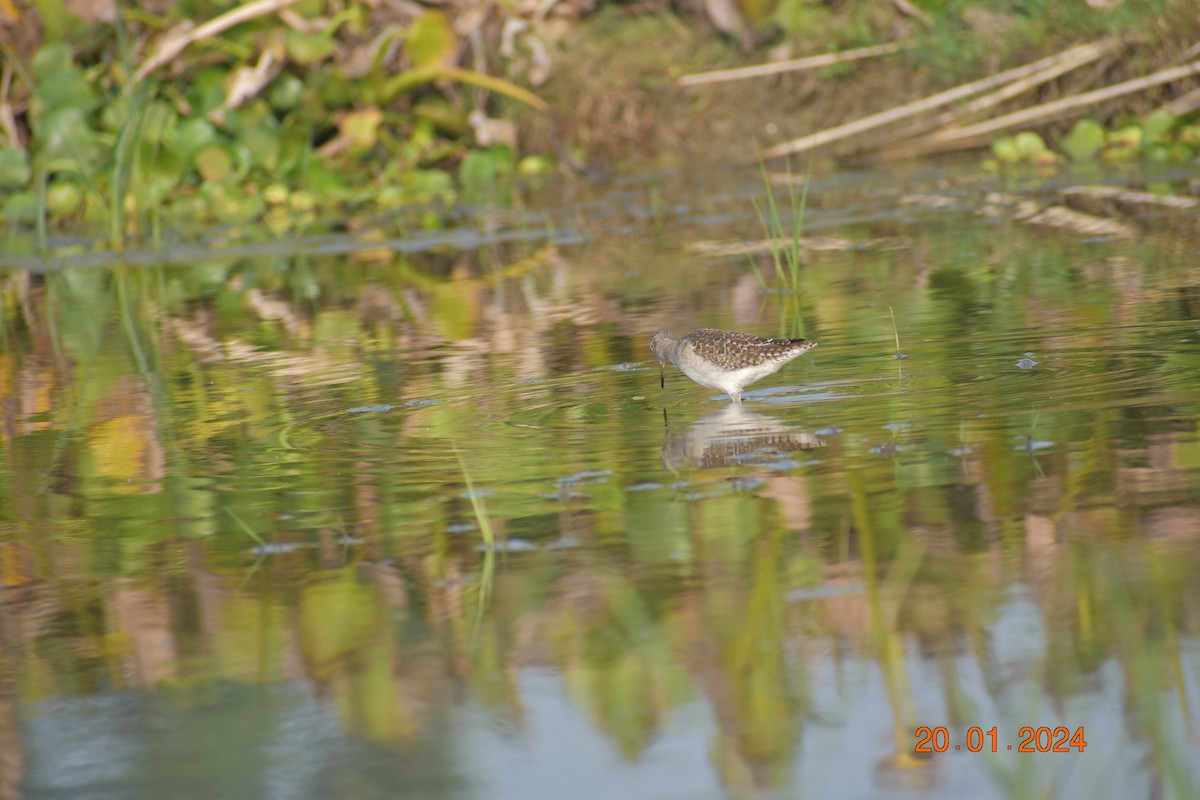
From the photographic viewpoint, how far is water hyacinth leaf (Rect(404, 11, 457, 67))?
617 inches

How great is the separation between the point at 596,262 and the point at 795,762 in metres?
8.07

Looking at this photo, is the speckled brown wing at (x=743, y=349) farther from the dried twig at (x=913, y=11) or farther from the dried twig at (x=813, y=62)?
the dried twig at (x=913, y=11)

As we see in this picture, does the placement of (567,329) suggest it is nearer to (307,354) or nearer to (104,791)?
(307,354)

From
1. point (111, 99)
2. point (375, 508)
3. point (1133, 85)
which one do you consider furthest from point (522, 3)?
point (375, 508)

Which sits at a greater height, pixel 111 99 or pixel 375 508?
pixel 111 99

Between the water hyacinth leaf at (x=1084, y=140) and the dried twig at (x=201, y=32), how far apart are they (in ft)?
21.3

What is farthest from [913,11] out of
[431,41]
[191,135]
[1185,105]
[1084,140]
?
[191,135]

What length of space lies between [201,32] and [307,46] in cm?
87

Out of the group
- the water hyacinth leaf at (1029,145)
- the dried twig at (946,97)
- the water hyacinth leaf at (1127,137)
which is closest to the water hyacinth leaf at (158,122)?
the dried twig at (946,97)

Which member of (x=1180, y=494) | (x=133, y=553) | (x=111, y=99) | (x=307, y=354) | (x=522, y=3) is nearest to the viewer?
(x=1180, y=494)

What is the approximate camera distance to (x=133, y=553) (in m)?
4.99

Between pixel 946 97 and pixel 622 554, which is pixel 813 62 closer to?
pixel 946 97

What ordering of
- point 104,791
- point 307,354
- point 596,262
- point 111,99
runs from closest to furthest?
point 104,791 → point 307,354 → point 596,262 → point 111,99

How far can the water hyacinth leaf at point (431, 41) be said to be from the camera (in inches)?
617
